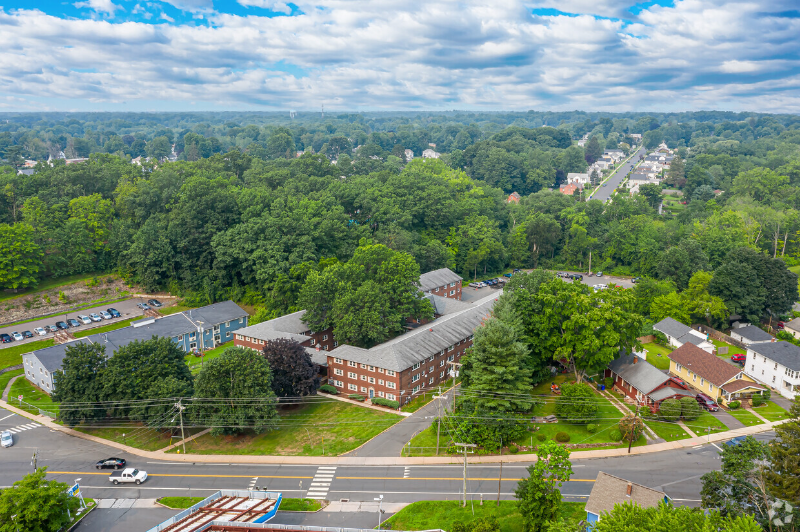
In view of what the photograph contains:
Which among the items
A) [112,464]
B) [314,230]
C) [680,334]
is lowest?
[112,464]

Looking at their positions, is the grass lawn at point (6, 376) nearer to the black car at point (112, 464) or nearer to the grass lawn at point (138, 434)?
the grass lawn at point (138, 434)

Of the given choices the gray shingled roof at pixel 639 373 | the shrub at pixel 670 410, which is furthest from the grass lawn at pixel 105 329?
the shrub at pixel 670 410

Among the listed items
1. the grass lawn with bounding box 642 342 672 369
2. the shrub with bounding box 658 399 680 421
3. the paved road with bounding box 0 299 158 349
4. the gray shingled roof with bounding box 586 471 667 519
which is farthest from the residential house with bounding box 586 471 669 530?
the paved road with bounding box 0 299 158 349

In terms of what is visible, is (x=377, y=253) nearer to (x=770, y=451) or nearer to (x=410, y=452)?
(x=410, y=452)

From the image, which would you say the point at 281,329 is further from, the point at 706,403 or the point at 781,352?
the point at 781,352

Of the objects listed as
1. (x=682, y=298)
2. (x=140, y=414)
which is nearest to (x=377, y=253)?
(x=140, y=414)

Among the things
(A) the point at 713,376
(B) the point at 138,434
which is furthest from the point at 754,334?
(B) the point at 138,434
